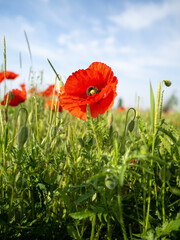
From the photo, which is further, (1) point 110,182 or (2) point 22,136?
(2) point 22,136

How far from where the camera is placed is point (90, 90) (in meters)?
1.09

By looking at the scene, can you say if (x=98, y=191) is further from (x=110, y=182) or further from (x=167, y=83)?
(x=167, y=83)

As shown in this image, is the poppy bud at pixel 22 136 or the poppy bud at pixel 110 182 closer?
the poppy bud at pixel 110 182

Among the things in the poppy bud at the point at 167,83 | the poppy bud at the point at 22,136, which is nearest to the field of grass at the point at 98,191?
the poppy bud at the point at 22,136

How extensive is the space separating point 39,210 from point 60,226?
0.11 metres

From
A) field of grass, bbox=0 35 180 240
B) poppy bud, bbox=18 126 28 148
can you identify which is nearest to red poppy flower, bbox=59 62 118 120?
field of grass, bbox=0 35 180 240

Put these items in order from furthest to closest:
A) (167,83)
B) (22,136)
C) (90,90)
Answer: (90,90) < (22,136) < (167,83)

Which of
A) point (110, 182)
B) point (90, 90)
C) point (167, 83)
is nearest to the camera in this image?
point (110, 182)

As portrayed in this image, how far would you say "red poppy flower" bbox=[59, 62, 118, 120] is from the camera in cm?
90

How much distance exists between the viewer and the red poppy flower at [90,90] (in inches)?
35.4

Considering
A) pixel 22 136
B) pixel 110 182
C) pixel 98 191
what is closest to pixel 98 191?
pixel 98 191

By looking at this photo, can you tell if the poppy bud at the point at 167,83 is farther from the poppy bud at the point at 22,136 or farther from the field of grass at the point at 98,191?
the poppy bud at the point at 22,136

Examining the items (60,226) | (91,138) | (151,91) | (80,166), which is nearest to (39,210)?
(60,226)

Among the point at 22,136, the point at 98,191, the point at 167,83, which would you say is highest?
the point at 167,83
